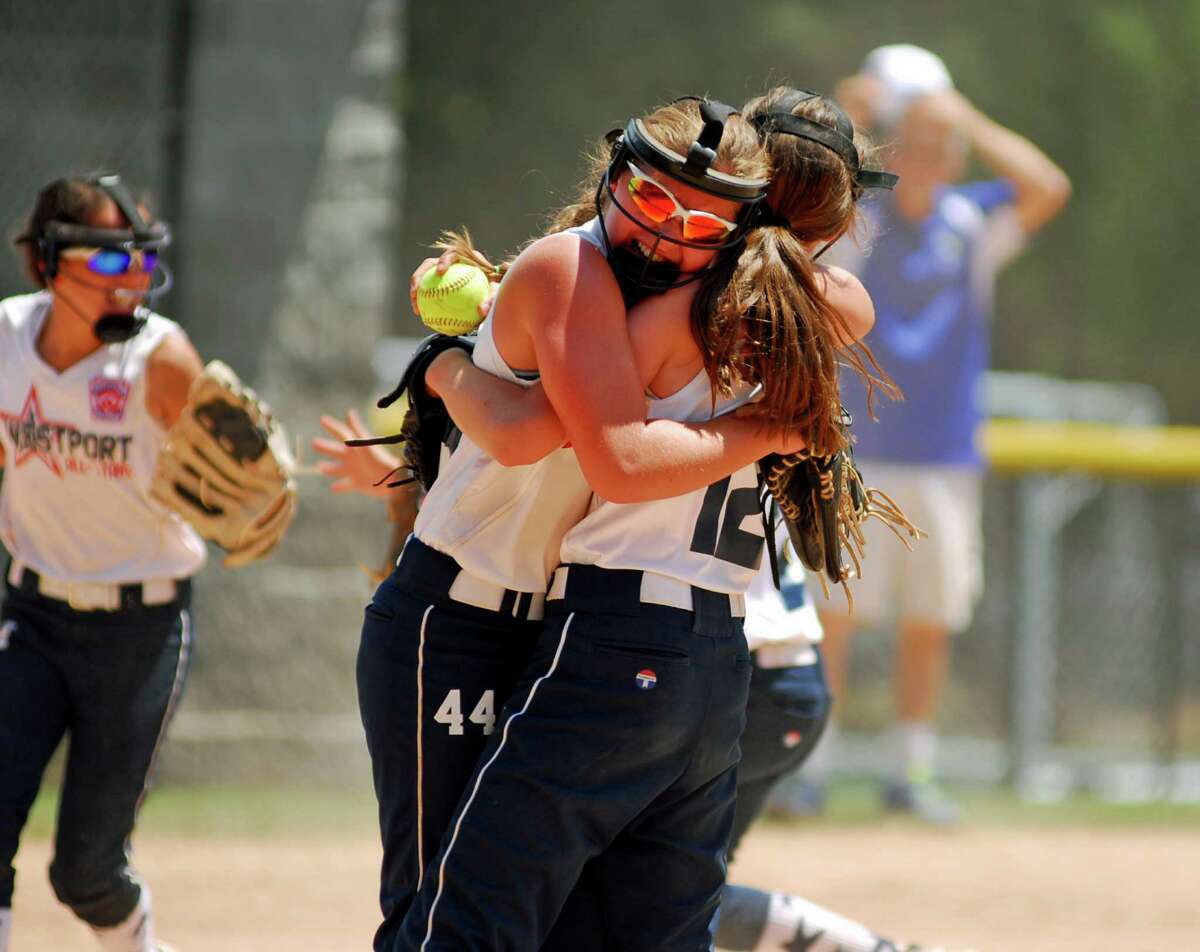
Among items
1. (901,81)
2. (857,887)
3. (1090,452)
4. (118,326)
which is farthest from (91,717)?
(1090,452)

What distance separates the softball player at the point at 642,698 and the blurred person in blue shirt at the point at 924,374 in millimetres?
3830

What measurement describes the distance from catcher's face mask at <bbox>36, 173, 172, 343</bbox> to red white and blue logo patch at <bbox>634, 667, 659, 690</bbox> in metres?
1.84

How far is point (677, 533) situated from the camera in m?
2.67

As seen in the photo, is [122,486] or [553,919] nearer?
[553,919]

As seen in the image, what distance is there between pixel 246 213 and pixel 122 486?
2860 mm

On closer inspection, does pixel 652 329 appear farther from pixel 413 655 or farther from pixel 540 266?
pixel 413 655

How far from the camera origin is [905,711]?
A: 659 cm

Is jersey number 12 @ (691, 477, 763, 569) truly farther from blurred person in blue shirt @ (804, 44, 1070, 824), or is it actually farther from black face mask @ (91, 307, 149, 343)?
blurred person in blue shirt @ (804, 44, 1070, 824)

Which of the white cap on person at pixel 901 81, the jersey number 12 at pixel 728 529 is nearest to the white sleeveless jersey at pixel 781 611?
the jersey number 12 at pixel 728 529

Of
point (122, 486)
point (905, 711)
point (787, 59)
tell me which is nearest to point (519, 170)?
point (787, 59)

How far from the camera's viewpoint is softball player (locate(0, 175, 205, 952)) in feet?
12.3

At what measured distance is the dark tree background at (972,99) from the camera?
33.5 feet

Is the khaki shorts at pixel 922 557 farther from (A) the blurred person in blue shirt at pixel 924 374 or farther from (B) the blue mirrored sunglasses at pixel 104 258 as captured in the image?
(B) the blue mirrored sunglasses at pixel 104 258

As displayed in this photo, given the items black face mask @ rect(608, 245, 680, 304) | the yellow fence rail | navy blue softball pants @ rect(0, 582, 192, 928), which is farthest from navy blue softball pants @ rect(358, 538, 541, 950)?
the yellow fence rail
